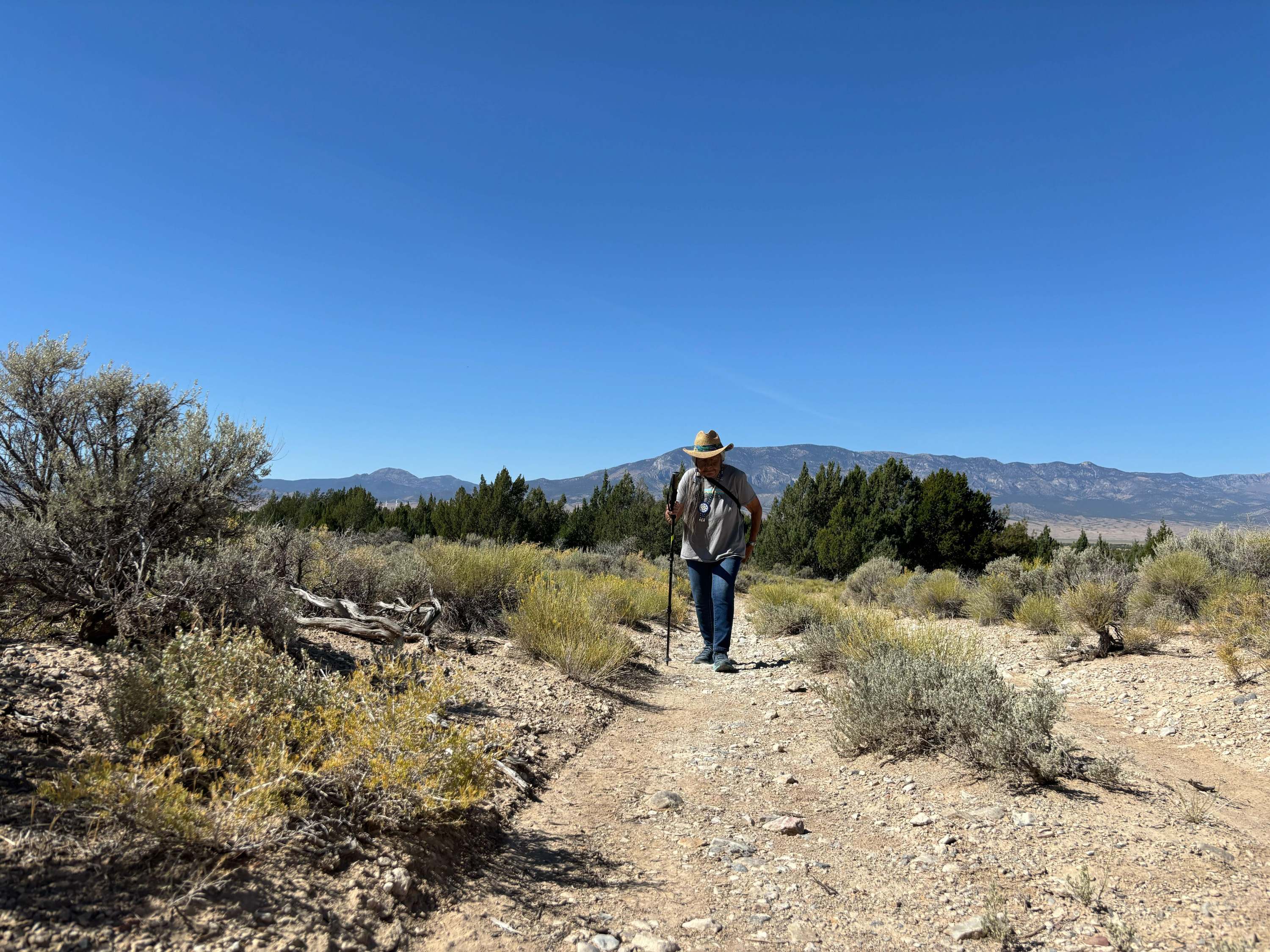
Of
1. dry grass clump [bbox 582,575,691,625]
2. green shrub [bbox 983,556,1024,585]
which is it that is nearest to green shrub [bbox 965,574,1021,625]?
green shrub [bbox 983,556,1024,585]

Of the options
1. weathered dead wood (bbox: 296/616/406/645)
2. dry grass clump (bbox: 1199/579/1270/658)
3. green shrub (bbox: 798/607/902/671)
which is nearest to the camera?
weathered dead wood (bbox: 296/616/406/645)

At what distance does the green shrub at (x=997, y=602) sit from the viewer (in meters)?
10.6

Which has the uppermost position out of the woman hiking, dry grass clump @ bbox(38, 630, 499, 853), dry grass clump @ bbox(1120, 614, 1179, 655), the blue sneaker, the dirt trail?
the woman hiking

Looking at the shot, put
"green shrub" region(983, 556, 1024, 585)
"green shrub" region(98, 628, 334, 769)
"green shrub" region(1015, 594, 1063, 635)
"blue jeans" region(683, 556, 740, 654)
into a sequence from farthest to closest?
1. "green shrub" region(983, 556, 1024, 585)
2. "green shrub" region(1015, 594, 1063, 635)
3. "blue jeans" region(683, 556, 740, 654)
4. "green shrub" region(98, 628, 334, 769)

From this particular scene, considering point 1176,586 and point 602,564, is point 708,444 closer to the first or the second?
point 1176,586

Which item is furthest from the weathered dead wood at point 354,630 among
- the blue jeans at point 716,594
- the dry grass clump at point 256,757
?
the blue jeans at point 716,594

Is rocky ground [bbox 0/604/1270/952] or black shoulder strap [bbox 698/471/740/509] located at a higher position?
black shoulder strap [bbox 698/471/740/509]

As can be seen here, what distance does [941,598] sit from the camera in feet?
A: 40.1

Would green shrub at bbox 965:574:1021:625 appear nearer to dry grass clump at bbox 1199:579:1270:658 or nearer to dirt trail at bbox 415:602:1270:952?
dry grass clump at bbox 1199:579:1270:658

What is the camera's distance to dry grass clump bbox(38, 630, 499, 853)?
2.09 meters

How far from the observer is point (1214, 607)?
7.27 m

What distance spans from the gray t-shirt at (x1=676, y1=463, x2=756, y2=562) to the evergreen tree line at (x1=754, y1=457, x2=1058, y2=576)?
75.7ft

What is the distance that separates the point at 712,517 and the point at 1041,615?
17.6 feet

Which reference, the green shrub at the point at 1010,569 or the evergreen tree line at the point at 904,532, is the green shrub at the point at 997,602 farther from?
the evergreen tree line at the point at 904,532
